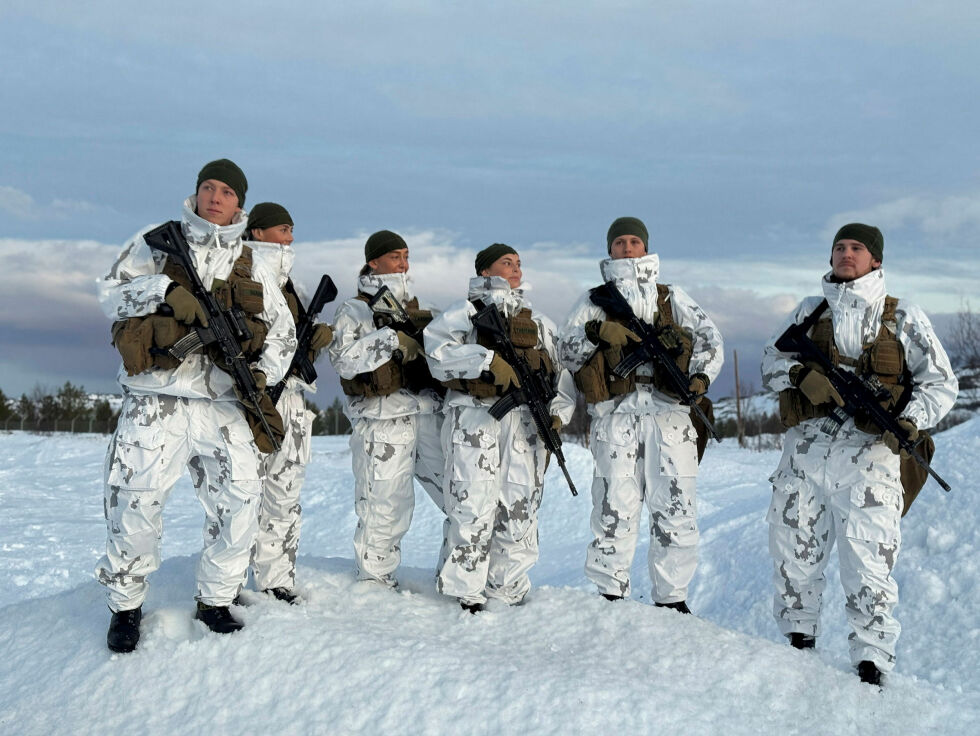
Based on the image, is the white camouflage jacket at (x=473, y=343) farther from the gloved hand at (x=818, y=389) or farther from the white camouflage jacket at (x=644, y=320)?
the gloved hand at (x=818, y=389)

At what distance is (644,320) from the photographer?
573 centimetres

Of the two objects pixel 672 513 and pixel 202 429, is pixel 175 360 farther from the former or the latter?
pixel 672 513

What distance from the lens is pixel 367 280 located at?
19.3 ft

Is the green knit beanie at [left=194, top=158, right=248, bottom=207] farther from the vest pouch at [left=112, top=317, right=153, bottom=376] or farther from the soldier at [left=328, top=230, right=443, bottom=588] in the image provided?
the soldier at [left=328, top=230, right=443, bottom=588]

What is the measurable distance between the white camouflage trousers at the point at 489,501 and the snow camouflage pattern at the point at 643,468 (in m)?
0.45

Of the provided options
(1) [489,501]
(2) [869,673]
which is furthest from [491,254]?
(2) [869,673]

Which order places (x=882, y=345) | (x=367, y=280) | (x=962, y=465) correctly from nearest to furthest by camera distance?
1. (x=882, y=345)
2. (x=367, y=280)
3. (x=962, y=465)

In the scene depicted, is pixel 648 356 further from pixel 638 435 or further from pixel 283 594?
pixel 283 594

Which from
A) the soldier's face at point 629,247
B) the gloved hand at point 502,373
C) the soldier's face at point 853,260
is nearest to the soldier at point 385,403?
the gloved hand at point 502,373

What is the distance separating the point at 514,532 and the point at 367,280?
2055 mm

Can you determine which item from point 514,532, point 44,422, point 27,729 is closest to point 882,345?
point 514,532

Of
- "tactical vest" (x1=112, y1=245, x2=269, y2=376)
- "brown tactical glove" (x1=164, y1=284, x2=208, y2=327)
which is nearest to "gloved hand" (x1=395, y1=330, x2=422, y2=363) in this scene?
"tactical vest" (x1=112, y1=245, x2=269, y2=376)

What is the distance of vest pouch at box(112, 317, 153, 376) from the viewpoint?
442cm

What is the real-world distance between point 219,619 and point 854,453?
13.1ft
